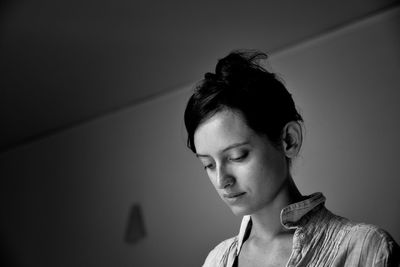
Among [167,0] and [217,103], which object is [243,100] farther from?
[167,0]

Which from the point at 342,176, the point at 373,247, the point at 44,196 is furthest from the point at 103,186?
the point at 373,247

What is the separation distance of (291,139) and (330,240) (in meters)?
0.24

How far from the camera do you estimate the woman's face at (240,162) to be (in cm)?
113

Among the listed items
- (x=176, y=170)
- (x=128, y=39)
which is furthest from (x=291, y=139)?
(x=176, y=170)

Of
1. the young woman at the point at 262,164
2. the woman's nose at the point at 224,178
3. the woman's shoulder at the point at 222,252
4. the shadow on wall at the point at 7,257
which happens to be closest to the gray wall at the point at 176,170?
the shadow on wall at the point at 7,257

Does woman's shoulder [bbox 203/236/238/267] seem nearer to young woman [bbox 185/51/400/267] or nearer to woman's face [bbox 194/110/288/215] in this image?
young woman [bbox 185/51/400/267]

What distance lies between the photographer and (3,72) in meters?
3.04

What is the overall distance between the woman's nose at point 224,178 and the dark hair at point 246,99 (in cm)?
12

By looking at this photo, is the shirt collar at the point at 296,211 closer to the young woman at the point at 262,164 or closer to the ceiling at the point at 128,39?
the young woman at the point at 262,164

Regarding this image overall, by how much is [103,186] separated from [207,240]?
1.08 metres

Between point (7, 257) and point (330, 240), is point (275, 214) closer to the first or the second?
point (330, 240)

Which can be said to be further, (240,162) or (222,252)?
(222,252)

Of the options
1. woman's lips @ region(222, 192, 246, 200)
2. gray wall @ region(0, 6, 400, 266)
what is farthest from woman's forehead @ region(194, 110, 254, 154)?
gray wall @ region(0, 6, 400, 266)

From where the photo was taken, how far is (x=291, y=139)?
1194 mm
